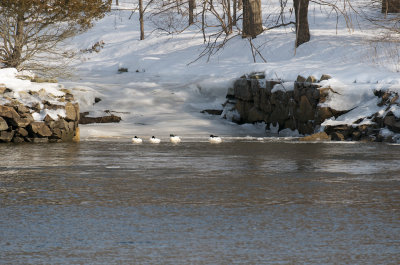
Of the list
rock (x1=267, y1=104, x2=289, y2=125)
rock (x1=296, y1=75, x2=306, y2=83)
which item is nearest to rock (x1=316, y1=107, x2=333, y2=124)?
rock (x1=296, y1=75, x2=306, y2=83)

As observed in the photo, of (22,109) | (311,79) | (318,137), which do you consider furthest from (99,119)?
(318,137)

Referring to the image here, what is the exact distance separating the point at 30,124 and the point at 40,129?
268 millimetres

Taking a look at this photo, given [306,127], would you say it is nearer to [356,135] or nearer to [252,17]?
[356,135]

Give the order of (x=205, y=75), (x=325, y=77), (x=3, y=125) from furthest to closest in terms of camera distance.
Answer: (x=205, y=75) → (x=325, y=77) → (x=3, y=125)

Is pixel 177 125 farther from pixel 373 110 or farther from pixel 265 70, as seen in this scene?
pixel 373 110

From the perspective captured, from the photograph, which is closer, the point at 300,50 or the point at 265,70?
the point at 265,70

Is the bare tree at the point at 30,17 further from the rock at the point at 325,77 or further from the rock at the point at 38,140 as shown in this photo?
the rock at the point at 325,77

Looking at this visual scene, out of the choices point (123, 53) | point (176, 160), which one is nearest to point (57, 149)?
point (176, 160)

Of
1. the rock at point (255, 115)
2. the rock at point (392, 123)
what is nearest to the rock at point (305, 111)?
the rock at point (255, 115)

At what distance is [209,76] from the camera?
91.4ft

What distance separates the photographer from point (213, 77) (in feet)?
90.0

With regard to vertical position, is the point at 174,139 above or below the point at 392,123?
below

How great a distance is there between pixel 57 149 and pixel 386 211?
921 cm

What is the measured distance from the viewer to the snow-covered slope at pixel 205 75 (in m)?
21.1
